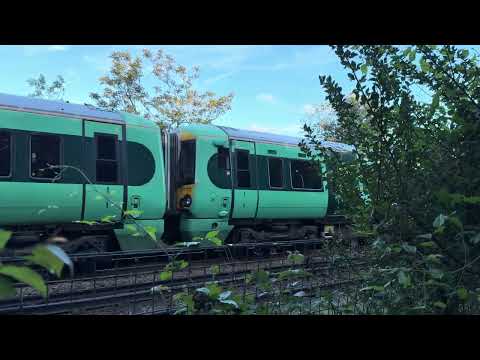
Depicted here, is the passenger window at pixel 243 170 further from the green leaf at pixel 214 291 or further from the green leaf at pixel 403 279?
the green leaf at pixel 403 279

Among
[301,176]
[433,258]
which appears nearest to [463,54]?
[433,258]

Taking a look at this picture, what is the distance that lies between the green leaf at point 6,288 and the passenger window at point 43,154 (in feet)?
27.0

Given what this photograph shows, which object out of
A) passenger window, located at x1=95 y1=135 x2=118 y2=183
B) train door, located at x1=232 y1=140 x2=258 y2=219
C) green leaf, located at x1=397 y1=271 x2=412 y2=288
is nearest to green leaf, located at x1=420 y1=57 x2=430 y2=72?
green leaf, located at x1=397 y1=271 x2=412 y2=288

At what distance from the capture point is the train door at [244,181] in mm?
11766

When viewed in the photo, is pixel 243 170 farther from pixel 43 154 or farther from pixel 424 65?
pixel 424 65

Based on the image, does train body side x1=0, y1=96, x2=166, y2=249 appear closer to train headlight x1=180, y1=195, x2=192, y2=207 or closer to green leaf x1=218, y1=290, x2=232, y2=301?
train headlight x1=180, y1=195, x2=192, y2=207

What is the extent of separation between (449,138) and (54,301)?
5.75 metres

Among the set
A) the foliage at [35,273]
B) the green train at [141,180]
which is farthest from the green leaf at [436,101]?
the green train at [141,180]

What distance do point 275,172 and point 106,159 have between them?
192 inches

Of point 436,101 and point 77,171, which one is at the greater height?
point 77,171

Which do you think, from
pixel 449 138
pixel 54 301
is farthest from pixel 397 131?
pixel 54 301

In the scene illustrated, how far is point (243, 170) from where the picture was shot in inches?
471

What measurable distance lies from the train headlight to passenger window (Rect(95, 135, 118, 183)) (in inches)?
82.0
